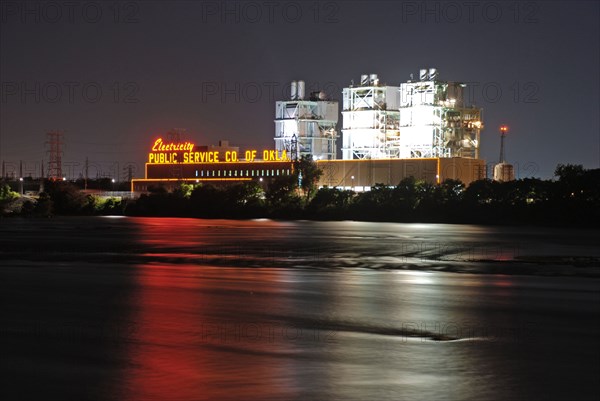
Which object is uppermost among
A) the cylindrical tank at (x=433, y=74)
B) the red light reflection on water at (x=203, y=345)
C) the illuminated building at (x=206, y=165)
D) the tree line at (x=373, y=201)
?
the cylindrical tank at (x=433, y=74)

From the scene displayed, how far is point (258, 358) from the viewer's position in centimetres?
1459

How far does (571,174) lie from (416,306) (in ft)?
222

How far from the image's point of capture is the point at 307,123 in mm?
133000

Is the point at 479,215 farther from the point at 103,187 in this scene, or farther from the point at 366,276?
the point at 103,187

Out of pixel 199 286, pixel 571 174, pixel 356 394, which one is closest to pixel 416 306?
pixel 199 286

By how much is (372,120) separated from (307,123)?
522 inches

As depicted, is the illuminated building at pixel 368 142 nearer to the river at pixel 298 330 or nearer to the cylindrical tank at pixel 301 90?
the cylindrical tank at pixel 301 90

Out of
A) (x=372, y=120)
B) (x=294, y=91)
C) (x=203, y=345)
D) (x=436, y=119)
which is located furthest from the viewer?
(x=294, y=91)

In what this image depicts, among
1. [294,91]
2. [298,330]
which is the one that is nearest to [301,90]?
[294,91]

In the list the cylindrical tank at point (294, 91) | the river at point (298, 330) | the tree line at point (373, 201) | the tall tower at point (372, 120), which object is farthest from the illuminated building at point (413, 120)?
the river at point (298, 330)

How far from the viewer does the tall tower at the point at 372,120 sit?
123438 millimetres

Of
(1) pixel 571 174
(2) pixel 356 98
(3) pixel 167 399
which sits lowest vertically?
(3) pixel 167 399

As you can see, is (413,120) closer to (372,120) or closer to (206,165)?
(372,120)

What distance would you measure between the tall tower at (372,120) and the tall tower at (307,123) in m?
8.78
